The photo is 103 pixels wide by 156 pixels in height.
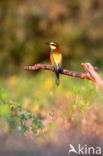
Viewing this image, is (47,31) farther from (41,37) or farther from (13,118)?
(13,118)

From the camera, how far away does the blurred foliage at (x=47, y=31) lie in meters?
12.8

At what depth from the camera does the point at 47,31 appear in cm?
1323

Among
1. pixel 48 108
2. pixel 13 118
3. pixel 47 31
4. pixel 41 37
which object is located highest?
pixel 13 118

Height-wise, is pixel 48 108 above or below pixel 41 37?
above

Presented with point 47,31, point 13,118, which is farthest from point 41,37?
point 13,118

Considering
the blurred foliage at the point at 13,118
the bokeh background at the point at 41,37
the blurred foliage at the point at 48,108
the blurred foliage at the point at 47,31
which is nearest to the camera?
the blurred foliage at the point at 13,118

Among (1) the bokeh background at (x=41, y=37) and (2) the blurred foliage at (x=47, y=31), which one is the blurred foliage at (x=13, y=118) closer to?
(1) the bokeh background at (x=41, y=37)

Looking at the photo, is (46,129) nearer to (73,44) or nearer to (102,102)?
(102,102)

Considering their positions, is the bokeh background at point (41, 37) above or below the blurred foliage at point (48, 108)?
below

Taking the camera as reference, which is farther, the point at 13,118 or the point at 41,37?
the point at 41,37

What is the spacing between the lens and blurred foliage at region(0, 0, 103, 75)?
12844 mm

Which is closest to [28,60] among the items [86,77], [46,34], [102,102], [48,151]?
[46,34]

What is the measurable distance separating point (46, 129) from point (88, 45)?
26.4 feet

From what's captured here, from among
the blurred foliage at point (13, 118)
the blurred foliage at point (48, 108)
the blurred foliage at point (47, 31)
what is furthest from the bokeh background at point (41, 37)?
the blurred foliage at point (13, 118)
